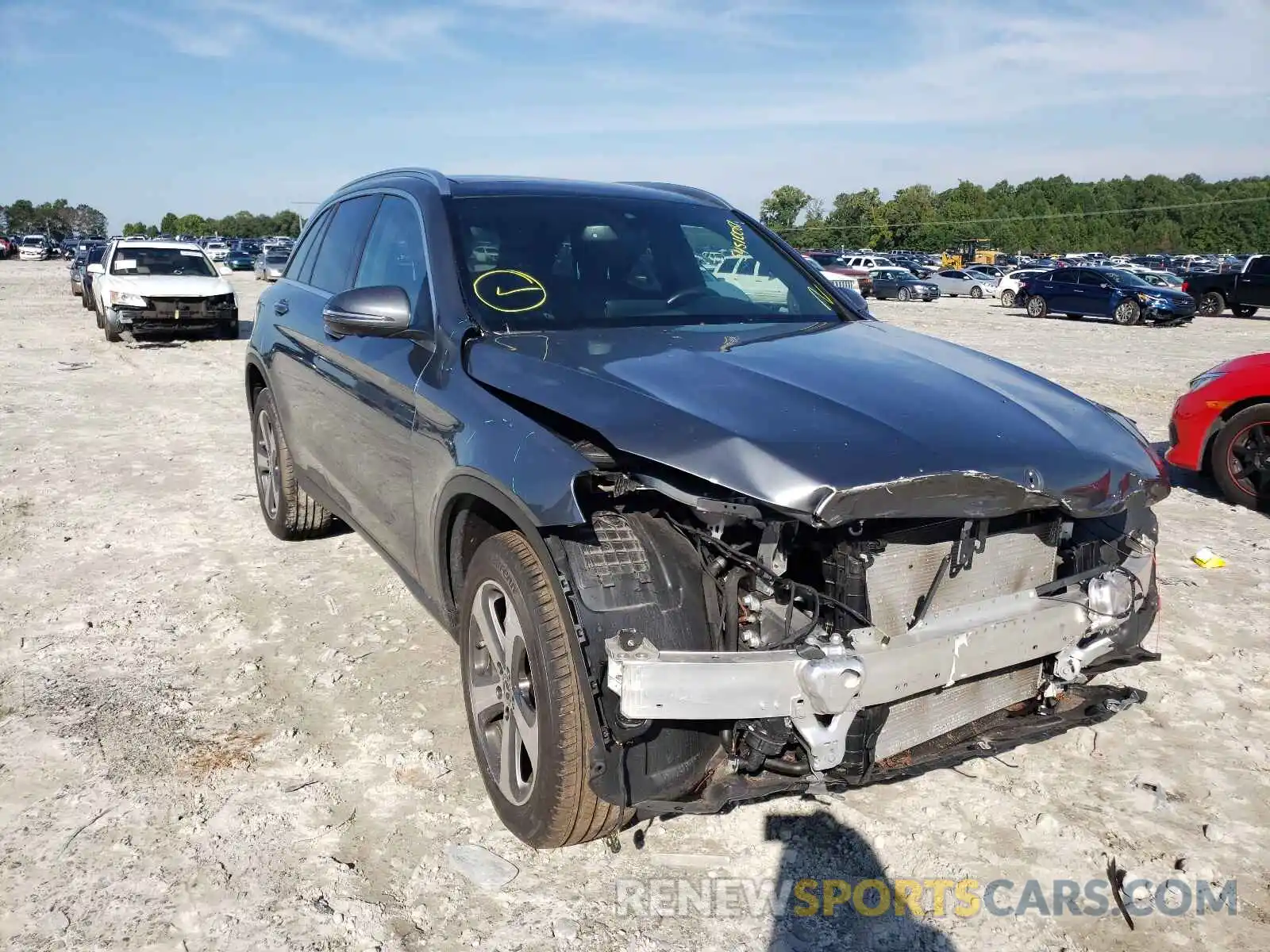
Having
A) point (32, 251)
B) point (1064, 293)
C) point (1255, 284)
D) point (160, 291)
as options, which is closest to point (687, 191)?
point (160, 291)

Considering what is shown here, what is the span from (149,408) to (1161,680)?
9407 millimetres

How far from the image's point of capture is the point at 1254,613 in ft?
15.3

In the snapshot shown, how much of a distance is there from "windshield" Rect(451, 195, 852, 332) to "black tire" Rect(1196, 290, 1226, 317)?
28.0 m

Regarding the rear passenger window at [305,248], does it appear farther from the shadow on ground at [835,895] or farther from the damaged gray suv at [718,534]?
the shadow on ground at [835,895]

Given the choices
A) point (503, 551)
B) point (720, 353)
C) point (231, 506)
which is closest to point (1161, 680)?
point (720, 353)

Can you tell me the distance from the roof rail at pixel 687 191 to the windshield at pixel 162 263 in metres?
14.4

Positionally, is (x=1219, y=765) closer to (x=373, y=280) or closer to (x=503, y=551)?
(x=503, y=551)

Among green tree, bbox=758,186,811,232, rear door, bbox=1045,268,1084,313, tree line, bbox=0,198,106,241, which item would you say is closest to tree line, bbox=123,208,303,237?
tree line, bbox=0,198,106,241

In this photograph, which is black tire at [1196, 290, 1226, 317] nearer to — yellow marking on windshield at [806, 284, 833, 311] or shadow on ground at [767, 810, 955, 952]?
yellow marking on windshield at [806, 284, 833, 311]

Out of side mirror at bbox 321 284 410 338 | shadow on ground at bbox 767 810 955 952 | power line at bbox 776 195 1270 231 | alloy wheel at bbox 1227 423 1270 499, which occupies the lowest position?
shadow on ground at bbox 767 810 955 952

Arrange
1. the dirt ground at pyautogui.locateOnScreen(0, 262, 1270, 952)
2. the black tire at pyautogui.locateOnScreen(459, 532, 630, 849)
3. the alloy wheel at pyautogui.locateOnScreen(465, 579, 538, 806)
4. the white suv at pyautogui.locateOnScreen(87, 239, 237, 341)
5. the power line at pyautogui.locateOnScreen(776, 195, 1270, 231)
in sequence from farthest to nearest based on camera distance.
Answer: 1. the power line at pyautogui.locateOnScreen(776, 195, 1270, 231)
2. the white suv at pyautogui.locateOnScreen(87, 239, 237, 341)
3. the alloy wheel at pyautogui.locateOnScreen(465, 579, 538, 806)
4. the dirt ground at pyautogui.locateOnScreen(0, 262, 1270, 952)
5. the black tire at pyautogui.locateOnScreen(459, 532, 630, 849)

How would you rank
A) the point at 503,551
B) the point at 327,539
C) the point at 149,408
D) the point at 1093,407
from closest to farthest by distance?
the point at 503,551 < the point at 1093,407 < the point at 327,539 < the point at 149,408

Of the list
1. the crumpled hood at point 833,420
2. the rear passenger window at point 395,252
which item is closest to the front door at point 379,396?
the rear passenger window at point 395,252

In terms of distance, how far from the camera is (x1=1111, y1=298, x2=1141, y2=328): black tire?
81.2 ft
